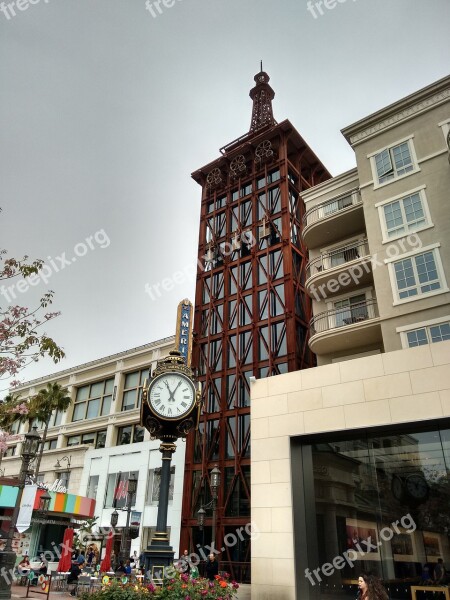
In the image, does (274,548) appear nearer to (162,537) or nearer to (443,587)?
(443,587)

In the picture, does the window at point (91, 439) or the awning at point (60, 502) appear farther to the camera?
the window at point (91, 439)

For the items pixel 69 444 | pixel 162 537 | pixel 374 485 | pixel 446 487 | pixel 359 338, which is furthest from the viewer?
pixel 69 444

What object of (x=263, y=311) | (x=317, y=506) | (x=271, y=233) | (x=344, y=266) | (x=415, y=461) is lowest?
(x=317, y=506)

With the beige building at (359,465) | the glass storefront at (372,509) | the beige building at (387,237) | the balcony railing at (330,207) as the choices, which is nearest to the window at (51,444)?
the beige building at (387,237)

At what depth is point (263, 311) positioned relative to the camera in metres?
37.2

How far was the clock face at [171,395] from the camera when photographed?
9883 mm

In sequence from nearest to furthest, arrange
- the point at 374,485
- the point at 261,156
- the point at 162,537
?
the point at 162,537 → the point at 374,485 → the point at 261,156

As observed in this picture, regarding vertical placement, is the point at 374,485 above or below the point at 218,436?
below

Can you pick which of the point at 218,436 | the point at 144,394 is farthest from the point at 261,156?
the point at 144,394

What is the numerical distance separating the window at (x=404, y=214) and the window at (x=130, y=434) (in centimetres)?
2721

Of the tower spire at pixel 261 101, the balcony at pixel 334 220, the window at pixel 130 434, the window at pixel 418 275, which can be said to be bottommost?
the window at pixel 130 434

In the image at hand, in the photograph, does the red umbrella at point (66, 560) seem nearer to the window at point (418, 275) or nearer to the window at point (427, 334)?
the window at point (427, 334)

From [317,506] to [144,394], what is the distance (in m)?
7.29

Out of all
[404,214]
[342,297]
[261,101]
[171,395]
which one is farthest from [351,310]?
[261,101]
